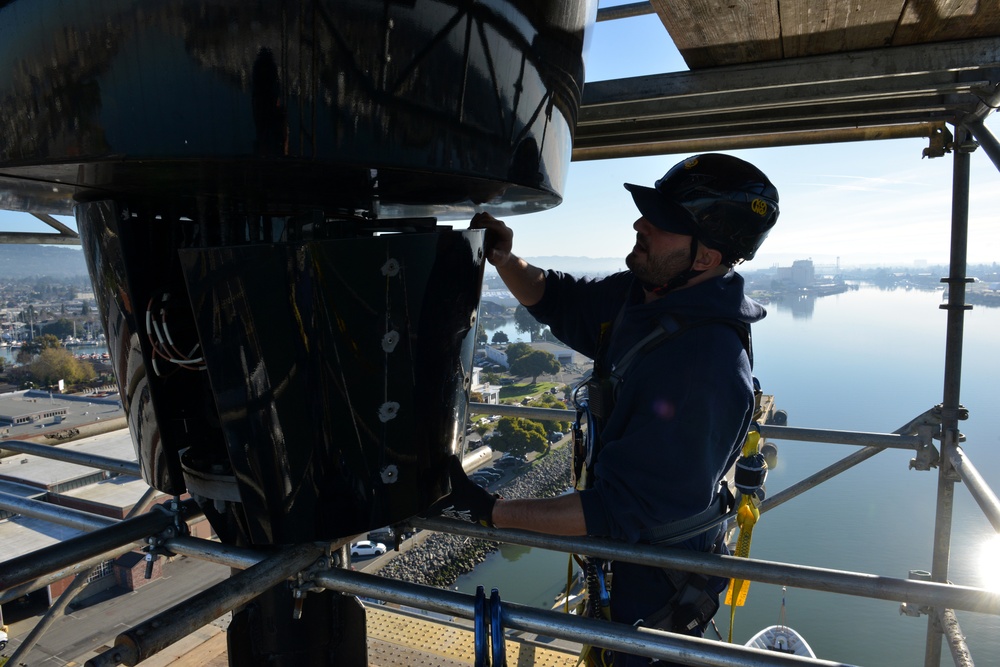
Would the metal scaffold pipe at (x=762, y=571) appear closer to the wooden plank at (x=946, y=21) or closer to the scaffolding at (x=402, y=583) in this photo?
the scaffolding at (x=402, y=583)

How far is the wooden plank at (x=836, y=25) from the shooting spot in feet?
5.86

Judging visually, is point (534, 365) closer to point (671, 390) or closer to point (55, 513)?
point (55, 513)

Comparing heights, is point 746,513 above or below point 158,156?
below

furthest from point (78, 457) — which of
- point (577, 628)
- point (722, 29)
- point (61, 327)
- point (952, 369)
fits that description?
point (61, 327)

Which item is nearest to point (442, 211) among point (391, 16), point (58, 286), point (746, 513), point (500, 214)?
point (500, 214)

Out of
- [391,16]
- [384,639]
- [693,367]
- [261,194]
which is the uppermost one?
[391,16]

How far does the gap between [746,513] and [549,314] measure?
1008 mm

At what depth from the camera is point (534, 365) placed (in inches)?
1350

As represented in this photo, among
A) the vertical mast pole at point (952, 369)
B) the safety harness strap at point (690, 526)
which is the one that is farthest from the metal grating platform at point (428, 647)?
the safety harness strap at point (690, 526)

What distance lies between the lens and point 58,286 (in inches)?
1954

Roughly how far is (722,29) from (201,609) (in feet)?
6.57

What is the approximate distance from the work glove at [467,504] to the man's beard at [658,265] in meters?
0.87

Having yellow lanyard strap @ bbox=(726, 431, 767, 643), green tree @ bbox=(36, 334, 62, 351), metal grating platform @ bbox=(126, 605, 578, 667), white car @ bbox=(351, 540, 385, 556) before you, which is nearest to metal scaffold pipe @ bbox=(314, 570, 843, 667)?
yellow lanyard strap @ bbox=(726, 431, 767, 643)

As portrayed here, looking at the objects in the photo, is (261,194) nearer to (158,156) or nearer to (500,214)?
(158,156)
